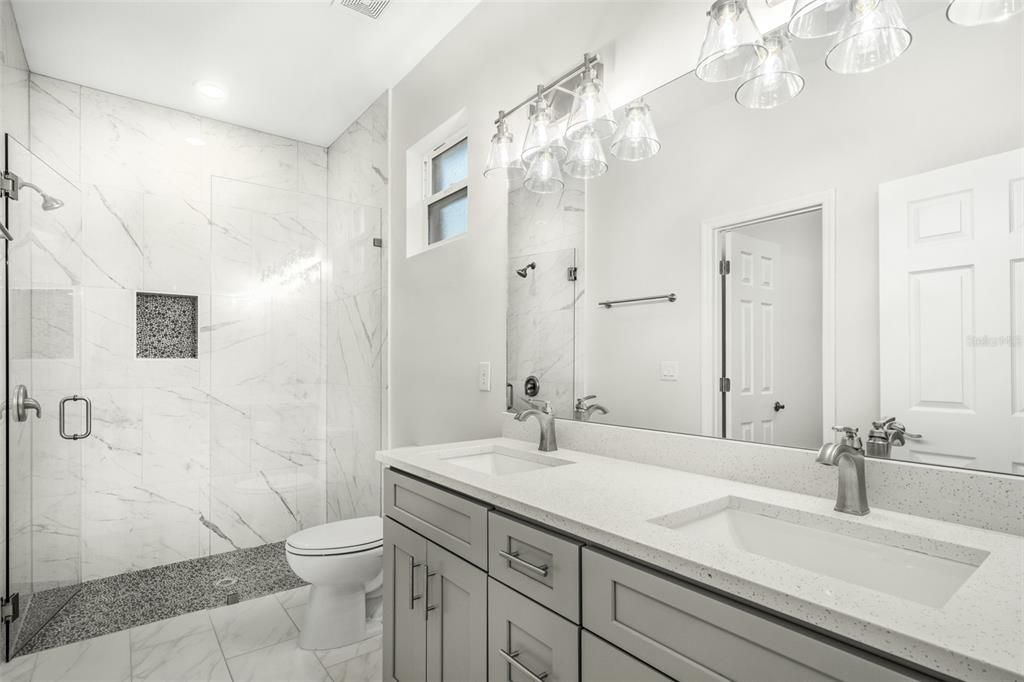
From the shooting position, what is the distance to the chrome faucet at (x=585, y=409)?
1674 millimetres

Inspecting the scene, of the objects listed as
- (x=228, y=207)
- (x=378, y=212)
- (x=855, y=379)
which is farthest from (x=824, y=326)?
(x=228, y=207)

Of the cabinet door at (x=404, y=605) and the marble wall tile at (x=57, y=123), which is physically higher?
the marble wall tile at (x=57, y=123)

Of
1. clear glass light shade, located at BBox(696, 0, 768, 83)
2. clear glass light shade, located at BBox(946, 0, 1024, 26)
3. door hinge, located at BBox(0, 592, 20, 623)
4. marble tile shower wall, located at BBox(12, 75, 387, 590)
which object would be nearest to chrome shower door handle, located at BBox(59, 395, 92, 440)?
marble tile shower wall, located at BBox(12, 75, 387, 590)

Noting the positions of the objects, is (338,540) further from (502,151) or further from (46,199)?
(46,199)

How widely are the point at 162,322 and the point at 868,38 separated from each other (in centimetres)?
312

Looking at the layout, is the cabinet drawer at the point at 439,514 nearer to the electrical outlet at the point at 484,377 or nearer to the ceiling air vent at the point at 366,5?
the electrical outlet at the point at 484,377

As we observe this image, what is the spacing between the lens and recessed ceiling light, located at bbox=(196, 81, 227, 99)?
2.79m

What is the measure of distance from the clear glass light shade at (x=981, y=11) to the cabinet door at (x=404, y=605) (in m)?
1.64

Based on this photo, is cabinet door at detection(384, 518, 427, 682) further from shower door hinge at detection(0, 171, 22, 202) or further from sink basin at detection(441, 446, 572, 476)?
shower door hinge at detection(0, 171, 22, 202)

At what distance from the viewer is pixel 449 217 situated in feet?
8.65

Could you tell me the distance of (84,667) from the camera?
79.0 inches

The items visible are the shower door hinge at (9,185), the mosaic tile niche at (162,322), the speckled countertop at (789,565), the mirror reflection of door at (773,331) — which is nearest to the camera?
the speckled countertop at (789,565)

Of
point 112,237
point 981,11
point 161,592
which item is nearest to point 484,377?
point 981,11

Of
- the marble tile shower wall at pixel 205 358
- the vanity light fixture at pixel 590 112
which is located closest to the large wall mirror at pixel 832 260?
the vanity light fixture at pixel 590 112
